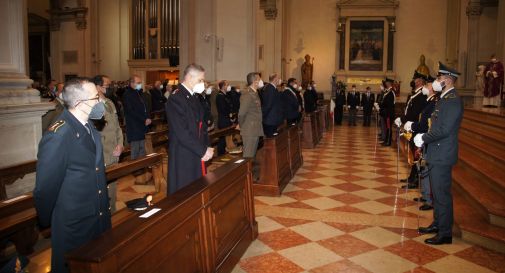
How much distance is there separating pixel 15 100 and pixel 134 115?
2824 millimetres

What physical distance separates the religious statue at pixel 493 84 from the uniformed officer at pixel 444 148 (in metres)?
8.93

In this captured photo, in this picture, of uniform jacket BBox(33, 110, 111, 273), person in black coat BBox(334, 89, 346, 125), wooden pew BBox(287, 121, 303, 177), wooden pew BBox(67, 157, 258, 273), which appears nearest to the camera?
wooden pew BBox(67, 157, 258, 273)

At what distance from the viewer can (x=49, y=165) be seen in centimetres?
240

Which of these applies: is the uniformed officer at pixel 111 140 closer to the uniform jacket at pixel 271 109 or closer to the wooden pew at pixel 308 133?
the uniform jacket at pixel 271 109

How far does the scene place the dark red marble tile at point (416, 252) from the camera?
430 cm

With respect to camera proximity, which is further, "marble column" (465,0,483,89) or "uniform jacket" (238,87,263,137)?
"marble column" (465,0,483,89)

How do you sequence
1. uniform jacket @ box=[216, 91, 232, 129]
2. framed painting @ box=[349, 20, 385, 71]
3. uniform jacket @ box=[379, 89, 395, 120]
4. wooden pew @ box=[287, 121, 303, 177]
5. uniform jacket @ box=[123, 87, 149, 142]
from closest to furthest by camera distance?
uniform jacket @ box=[123, 87, 149, 142] < wooden pew @ box=[287, 121, 303, 177] < uniform jacket @ box=[216, 91, 232, 129] < uniform jacket @ box=[379, 89, 395, 120] < framed painting @ box=[349, 20, 385, 71]

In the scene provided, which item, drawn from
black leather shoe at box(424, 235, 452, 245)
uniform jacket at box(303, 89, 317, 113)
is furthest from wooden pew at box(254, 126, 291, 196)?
uniform jacket at box(303, 89, 317, 113)

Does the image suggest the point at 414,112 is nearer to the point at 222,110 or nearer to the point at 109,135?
the point at 222,110

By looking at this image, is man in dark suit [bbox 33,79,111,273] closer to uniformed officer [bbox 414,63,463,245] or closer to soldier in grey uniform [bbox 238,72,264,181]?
uniformed officer [bbox 414,63,463,245]

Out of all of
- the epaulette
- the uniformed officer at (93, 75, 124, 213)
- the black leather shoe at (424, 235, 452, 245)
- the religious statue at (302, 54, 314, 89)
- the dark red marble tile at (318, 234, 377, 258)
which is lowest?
the dark red marble tile at (318, 234, 377, 258)

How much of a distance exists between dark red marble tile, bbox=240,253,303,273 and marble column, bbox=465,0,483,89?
651 inches

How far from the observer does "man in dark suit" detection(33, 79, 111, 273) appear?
2.43 m

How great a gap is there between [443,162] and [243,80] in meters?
8.01
